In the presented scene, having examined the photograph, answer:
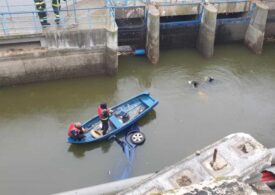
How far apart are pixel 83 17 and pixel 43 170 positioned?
785 centimetres

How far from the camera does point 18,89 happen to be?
14711 mm

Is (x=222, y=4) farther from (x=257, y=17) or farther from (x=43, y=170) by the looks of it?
(x=43, y=170)

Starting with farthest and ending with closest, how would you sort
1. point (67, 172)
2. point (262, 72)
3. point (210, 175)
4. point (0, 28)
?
point (262, 72)
point (0, 28)
point (67, 172)
point (210, 175)

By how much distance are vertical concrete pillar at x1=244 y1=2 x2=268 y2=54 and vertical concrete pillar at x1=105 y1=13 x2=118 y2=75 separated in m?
8.18

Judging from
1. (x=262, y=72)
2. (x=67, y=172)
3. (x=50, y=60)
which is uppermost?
(x=50, y=60)

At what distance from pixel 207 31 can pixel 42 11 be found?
8500mm

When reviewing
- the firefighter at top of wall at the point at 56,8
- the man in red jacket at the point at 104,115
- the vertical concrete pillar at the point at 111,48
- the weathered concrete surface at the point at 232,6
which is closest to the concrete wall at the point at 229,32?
the weathered concrete surface at the point at 232,6

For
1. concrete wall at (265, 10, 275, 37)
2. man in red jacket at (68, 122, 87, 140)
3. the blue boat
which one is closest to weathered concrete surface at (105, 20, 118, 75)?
the blue boat

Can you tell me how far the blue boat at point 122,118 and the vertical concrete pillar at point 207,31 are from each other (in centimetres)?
545

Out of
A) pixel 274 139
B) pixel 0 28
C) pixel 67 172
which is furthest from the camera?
pixel 0 28

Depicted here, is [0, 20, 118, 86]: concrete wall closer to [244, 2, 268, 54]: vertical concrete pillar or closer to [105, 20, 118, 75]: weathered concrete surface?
[105, 20, 118, 75]: weathered concrete surface

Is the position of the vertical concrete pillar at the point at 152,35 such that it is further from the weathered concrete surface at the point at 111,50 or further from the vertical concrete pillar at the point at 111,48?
the weathered concrete surface at the point at 111,50

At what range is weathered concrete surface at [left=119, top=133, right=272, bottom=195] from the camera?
6.44m

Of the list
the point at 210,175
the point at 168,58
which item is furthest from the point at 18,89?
the point at 210,175
